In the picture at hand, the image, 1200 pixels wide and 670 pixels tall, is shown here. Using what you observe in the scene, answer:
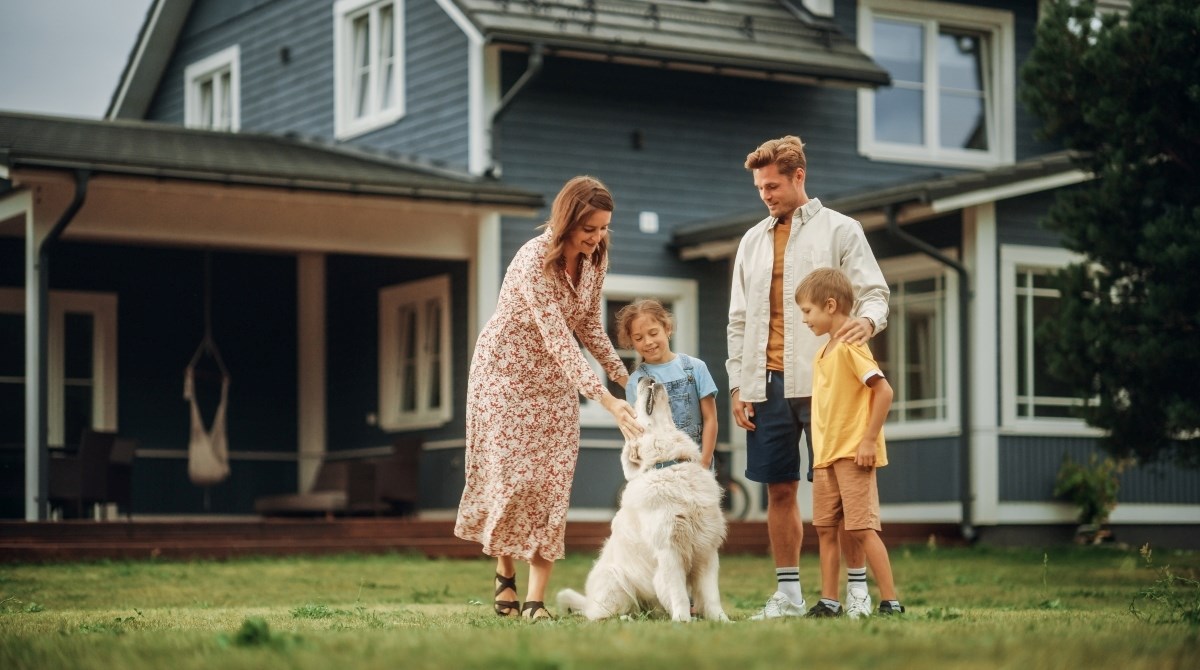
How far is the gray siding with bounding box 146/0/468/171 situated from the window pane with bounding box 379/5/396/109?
44cm

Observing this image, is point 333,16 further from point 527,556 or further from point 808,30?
point 527,556

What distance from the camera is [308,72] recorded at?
20.3 meters

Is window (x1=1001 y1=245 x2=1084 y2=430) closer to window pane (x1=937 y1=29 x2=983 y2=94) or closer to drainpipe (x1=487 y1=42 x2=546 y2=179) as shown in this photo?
window pane (x1=937 y1=29 x2=983 y2=94)

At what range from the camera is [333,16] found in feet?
64.7

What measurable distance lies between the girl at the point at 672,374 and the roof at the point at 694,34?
9394 millimetres

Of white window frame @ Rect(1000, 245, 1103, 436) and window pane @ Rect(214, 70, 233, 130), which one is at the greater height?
window pane @ Rect(214, 70, 233, 130)

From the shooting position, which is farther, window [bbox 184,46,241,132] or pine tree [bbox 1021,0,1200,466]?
window [bbox 184,46,241,132]

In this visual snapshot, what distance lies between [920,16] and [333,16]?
646cm

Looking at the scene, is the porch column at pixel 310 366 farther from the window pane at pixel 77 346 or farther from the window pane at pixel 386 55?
the window pane at pixel 77 346

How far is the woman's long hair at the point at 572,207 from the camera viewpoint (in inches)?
284

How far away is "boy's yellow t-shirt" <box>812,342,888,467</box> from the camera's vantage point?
6.89 meters

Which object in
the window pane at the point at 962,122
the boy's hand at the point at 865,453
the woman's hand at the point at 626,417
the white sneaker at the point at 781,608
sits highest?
the window pane at the point at 962,122

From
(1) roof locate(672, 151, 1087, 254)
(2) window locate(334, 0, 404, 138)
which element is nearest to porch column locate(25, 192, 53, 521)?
(2) window locate(334, 0, 404, 138)

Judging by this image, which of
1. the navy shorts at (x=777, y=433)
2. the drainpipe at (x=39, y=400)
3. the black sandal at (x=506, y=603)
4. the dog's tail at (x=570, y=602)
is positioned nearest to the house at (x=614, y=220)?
the drainpipe at (x=39, y=400)
